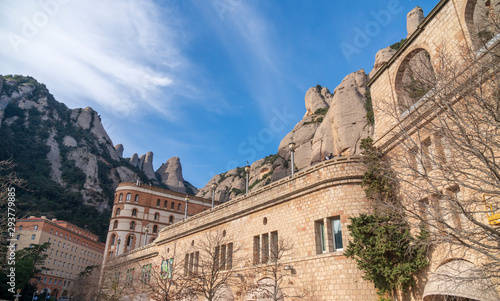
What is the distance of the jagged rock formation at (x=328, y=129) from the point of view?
3754 centimetres

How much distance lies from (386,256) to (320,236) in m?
3.65

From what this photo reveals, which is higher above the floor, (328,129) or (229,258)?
(328,129)

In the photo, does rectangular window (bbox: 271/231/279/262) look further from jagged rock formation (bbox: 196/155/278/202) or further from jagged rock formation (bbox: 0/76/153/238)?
jagged rock formation (bbox: 0/76/153/238)

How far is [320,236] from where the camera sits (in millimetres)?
17078

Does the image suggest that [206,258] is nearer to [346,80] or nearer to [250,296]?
[250,296]

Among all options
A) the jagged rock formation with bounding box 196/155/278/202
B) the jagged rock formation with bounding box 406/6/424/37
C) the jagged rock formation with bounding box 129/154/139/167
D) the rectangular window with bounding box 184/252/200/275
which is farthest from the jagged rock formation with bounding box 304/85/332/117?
the jagged rock formation with bounding box 129/154/139/167

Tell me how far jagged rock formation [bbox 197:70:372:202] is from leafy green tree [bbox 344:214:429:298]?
21726 millimetres

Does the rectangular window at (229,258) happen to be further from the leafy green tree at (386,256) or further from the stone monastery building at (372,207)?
the leafy green tree at (386,256)

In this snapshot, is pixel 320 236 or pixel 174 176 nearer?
pixel 320 236

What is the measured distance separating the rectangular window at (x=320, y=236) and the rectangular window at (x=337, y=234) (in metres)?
0.56

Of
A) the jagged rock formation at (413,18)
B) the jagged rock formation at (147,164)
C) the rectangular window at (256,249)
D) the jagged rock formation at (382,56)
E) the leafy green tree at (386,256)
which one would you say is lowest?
the leafy green tree at (386,256)

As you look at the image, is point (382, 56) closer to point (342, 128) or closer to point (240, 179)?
point (342, 128)

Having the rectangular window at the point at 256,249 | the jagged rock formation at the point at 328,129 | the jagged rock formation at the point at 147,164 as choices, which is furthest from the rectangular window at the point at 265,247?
the jagged rock formation at the point at 147,164

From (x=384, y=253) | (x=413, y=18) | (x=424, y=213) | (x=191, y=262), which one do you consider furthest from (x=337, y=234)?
(x=413, y=18)
